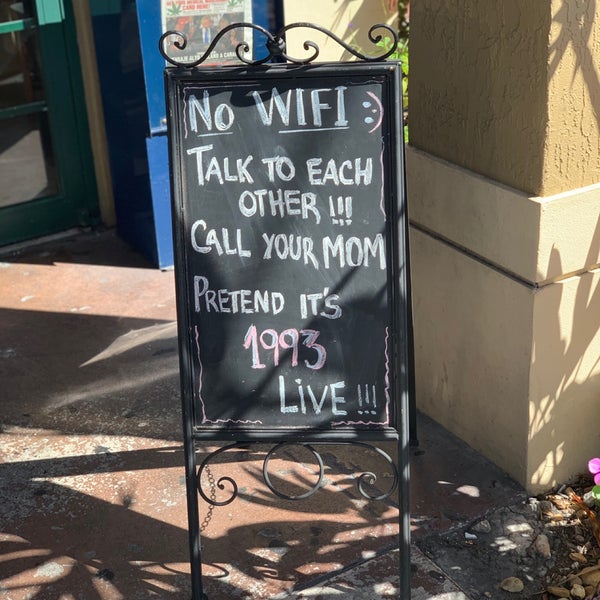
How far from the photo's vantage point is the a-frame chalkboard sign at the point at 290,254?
334cm

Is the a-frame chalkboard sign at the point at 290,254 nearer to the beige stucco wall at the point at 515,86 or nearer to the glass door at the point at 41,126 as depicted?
the beige stucco wall at the point at 515,86

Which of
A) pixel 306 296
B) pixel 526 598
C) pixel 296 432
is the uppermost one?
pixel 306 296

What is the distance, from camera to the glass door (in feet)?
20.4

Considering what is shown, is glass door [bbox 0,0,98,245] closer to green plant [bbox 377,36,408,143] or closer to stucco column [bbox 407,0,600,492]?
green plant [bbox 377,36,408,143]

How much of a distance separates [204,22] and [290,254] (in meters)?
2.87

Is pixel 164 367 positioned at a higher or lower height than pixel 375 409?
lower

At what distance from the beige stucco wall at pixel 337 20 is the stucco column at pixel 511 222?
2103 millimetres

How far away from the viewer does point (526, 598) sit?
363 centimetres

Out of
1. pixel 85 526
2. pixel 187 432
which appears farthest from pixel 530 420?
pixel 85 526

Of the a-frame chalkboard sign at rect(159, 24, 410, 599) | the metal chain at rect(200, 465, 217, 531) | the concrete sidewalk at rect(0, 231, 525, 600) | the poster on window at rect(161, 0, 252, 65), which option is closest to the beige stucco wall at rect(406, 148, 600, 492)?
the concrete sidewalk at rect(0, 231, 525, 600)

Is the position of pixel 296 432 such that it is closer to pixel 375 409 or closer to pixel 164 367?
pixel 375 409

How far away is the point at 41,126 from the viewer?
655cm

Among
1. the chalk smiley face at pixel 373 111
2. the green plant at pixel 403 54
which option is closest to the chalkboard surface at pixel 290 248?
the chalk smiley face at pixel 373 111

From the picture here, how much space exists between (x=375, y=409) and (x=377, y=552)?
0.68 m
